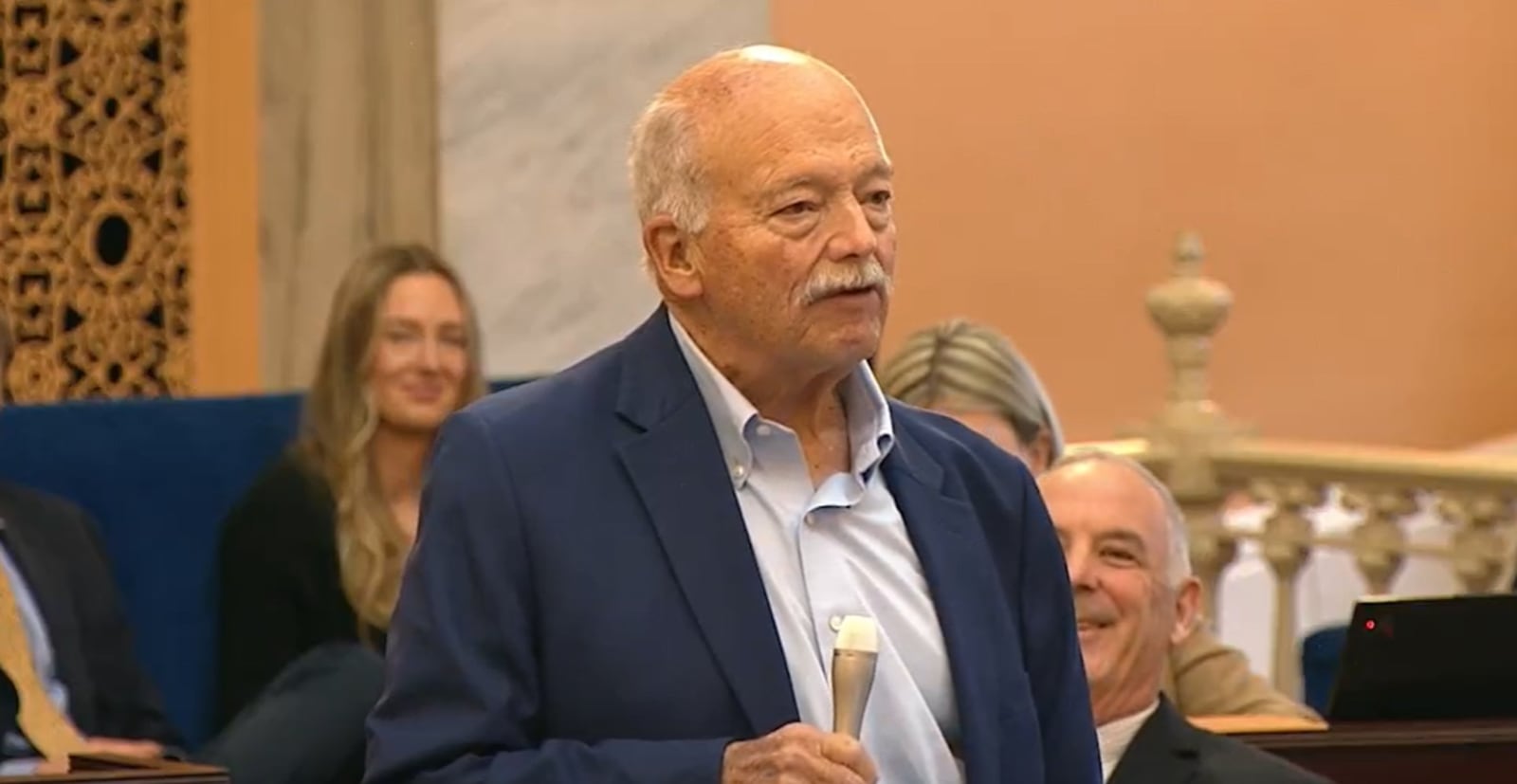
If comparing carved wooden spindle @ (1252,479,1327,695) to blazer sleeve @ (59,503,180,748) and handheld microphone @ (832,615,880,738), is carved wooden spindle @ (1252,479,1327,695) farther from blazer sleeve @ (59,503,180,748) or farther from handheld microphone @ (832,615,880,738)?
handheld microphone @ (832,615,880,738)

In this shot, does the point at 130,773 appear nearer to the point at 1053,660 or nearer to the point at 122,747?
the point at 122,747

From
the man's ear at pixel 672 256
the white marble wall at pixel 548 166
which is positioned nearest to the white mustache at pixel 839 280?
the man's ear at pixel 672 256

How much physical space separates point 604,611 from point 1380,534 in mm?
4550

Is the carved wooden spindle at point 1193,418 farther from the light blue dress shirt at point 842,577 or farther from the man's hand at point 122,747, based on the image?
the light blue dress shirt at point 842,577

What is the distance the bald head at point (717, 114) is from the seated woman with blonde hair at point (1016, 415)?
204 centimetres

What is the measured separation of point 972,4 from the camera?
27.4ft

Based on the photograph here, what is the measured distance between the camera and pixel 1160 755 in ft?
12.1

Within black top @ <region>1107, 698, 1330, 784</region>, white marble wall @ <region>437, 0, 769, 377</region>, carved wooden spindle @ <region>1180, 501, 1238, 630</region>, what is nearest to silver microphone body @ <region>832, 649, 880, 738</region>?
black top @ <region>1107, 698, 1330, 784</region>

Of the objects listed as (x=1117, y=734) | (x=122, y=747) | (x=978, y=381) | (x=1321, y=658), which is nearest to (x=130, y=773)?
(x=122, y=747)

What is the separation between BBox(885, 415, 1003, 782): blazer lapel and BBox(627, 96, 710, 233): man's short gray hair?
287mm

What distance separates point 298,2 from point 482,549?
4.00m

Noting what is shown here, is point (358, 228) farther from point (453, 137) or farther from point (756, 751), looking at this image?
point (756, 751)

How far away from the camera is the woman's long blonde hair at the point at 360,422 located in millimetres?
5203

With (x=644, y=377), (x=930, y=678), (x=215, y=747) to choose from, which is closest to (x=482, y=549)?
(x=644, y=377)
